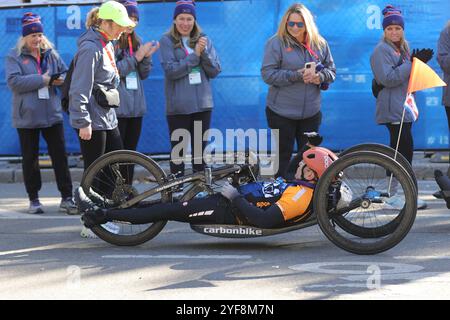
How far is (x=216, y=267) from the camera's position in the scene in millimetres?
6684

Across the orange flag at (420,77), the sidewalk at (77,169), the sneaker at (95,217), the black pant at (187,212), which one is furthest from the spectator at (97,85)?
the sidewalk at (77,169)

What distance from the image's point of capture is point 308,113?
896 centimetres

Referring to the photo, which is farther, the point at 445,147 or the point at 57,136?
the point at 445,147

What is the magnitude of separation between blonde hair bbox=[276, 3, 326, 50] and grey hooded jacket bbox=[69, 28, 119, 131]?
1734mm

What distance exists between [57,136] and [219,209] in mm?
3069

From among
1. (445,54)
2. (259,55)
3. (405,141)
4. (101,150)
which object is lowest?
(405,141)

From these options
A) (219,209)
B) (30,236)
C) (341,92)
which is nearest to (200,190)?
(219,209)

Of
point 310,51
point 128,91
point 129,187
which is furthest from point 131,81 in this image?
point 129,187

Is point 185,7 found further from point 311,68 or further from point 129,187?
point 129,187

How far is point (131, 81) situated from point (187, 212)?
115 inches

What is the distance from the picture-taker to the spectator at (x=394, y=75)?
9227 mm

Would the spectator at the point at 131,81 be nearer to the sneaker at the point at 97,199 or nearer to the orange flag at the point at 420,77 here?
the sneaker at the point at 97,199

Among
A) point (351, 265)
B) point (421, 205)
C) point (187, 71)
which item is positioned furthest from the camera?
point (187, 71)

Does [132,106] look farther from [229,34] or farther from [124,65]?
[229,34]
